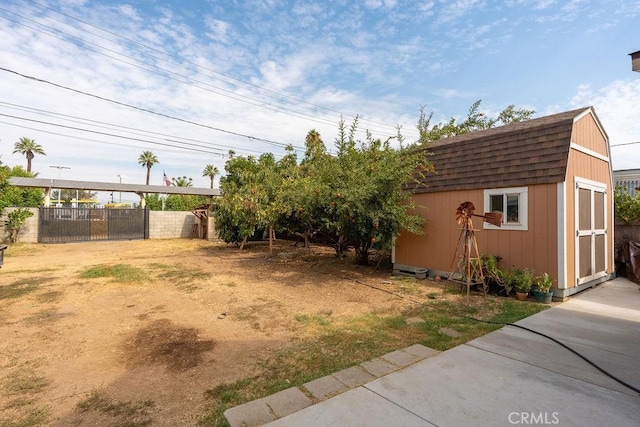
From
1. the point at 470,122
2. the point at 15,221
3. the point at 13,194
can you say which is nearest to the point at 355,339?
the point at 470,122

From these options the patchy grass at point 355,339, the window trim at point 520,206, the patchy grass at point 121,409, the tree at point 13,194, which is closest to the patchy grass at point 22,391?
the patchy grass at point 121,409

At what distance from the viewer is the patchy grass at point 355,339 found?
279cm

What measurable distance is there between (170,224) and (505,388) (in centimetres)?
2020

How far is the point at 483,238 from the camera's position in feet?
21.7

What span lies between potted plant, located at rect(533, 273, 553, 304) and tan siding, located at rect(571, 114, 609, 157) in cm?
260

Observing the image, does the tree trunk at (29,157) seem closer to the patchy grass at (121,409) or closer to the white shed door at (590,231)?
the patchy grass at (121,409)

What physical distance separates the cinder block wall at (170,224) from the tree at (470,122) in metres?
15.1

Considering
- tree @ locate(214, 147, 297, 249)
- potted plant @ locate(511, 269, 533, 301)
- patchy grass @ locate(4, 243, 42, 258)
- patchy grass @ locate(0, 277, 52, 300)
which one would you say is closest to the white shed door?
potted plant @ locate(511, 269, 533, 301)

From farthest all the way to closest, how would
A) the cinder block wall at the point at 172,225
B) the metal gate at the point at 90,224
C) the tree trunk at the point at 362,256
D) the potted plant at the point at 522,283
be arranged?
1. the cinder block wall at the point at 172,225
2. the metal gate at the point at 90,224
3. the tree trunk at the point at 362,256
4. the potted plant at the point at 522,283

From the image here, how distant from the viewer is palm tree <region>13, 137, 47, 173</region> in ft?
116

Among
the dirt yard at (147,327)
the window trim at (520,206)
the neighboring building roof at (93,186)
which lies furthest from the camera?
the neighboring building roof at (93,186)

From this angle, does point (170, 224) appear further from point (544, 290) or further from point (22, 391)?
point (544, 290)

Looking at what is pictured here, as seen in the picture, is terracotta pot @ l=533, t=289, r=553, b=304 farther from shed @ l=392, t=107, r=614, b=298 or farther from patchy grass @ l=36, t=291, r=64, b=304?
patchy grass @ l=36, t=291, r=64, b=304

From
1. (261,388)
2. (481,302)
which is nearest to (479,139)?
(481,302)
